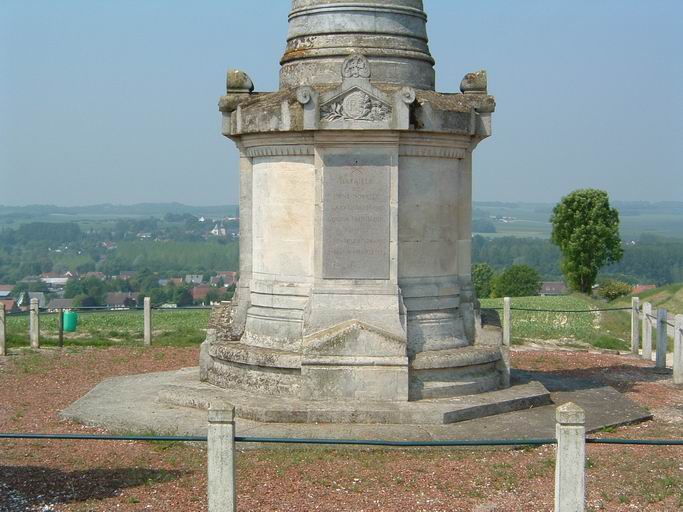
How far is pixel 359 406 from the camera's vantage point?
38.8 ft

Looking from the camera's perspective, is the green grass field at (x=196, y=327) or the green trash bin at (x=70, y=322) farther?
the green trash bin at (x=70, y=322)

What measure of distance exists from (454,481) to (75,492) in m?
3.61

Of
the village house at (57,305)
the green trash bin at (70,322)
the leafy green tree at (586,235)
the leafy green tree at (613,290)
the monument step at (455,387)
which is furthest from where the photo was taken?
the leafy green tree at (586,235)

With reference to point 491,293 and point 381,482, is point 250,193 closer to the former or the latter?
point 381,482

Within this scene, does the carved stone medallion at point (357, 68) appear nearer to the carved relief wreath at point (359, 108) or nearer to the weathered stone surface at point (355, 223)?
the weathered stone surface at point (355, 223)

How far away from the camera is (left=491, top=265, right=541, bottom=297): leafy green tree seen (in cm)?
5800

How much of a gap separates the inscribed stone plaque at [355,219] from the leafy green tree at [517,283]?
4540 centimetres

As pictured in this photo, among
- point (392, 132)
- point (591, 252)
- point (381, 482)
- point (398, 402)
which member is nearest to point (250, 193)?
point (392, 132)

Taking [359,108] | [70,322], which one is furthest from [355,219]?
[70,322]

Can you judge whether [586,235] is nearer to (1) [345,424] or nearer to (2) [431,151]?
(2) [431,151]

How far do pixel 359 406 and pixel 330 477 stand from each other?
2.23m

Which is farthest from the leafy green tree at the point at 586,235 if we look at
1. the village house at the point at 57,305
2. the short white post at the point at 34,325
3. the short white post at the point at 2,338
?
the short white post at the point at 2,338

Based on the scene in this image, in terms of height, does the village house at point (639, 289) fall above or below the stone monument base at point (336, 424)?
below

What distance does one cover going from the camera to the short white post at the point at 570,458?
24.0ft
